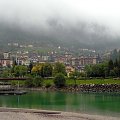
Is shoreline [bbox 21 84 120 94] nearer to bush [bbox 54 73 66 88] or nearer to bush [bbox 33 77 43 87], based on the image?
bush [bbox 54 73 66 88]

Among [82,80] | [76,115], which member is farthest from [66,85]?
[76,115]

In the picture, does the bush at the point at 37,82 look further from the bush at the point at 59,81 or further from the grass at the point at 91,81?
the bush at the point at 59,81

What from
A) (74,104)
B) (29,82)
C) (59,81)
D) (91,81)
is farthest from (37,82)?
(74,104)

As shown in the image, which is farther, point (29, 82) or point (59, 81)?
point (29, 82)

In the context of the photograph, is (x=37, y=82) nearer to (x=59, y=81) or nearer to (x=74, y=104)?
(x=59, y=81)

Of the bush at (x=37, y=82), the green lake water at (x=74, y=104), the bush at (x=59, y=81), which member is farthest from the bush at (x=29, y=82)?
the green lake water at (x=74, y=104)

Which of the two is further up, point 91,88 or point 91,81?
point 91,81

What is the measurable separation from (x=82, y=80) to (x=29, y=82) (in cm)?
2594

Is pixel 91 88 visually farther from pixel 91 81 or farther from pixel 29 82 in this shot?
pixel 29 82

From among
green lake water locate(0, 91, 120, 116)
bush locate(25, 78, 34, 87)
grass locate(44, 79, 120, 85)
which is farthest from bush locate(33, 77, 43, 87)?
green lake water locate(0, 91, 120, 116)

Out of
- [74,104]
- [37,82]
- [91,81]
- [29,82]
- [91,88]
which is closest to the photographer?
[74,104]

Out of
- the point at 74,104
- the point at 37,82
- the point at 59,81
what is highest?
the point at 59,81

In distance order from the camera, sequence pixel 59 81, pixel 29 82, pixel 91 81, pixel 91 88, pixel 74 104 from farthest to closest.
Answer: pixel 29 82
pixel 91 81
pixel 59 81
pixel 91 88
pixel 74 104

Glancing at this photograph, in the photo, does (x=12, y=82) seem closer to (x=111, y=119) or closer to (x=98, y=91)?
(x=98, y=91)
